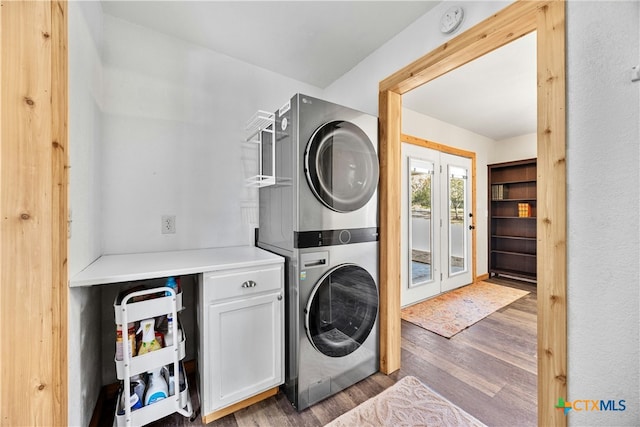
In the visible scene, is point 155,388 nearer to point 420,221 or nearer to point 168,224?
point 168,224

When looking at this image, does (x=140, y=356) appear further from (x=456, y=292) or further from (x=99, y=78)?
(x=456, y=292)

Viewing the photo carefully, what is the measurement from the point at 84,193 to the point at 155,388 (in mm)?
1068

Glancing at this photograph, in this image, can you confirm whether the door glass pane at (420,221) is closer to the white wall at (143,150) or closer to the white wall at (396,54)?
the white wall at (396,54)

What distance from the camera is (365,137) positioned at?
176 cm

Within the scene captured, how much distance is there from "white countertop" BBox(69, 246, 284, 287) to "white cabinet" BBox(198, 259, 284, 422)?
0.05m

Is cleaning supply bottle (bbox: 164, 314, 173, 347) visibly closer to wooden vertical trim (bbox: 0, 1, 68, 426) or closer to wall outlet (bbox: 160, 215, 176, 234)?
wooden vertical trim (bbox: 0, 1, 68, 426)

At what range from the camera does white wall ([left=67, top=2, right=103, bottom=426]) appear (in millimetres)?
1069

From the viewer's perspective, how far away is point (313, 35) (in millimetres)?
1817

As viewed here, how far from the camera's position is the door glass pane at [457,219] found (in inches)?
147

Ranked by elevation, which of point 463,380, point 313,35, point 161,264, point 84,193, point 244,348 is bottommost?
point 463,380

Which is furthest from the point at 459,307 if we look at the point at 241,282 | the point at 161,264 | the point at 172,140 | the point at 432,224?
the point at 172,140

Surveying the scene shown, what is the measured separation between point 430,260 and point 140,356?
3246 mm

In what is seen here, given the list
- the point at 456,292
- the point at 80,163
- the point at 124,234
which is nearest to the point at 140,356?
the point at 124,234

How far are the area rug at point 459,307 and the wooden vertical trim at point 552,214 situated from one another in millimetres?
1414
